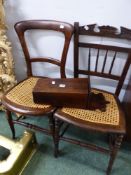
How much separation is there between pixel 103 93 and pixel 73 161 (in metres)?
0.55

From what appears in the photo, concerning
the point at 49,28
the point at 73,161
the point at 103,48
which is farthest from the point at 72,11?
the point at 73,161

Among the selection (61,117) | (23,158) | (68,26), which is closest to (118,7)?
(68,26)

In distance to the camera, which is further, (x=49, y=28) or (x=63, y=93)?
(x=49, y=28)

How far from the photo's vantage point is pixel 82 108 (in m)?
1.22

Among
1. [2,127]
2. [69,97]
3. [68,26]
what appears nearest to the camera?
[69,97]

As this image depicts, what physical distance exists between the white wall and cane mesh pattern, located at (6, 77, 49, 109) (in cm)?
38

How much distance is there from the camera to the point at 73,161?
144cm

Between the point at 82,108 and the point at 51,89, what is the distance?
0.23m

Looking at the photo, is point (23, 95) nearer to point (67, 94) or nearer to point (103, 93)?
point (67, 94)

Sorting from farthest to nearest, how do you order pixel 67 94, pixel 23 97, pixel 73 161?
1. pixel 73 161
2. pixel 23 97
3. pixel 67 94

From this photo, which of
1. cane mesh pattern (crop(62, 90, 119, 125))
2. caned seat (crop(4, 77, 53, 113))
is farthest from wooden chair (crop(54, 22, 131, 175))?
caned seat (crop(4, 77, 53, 113))

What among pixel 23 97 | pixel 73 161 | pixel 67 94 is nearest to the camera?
pixel 67 94

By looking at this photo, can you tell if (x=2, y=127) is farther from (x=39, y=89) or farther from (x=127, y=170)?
(x=127, y=170)

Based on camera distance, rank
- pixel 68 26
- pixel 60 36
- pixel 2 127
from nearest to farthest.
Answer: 1. pixel 68 26
2. pixel 60 36
3. pixel 2 127
